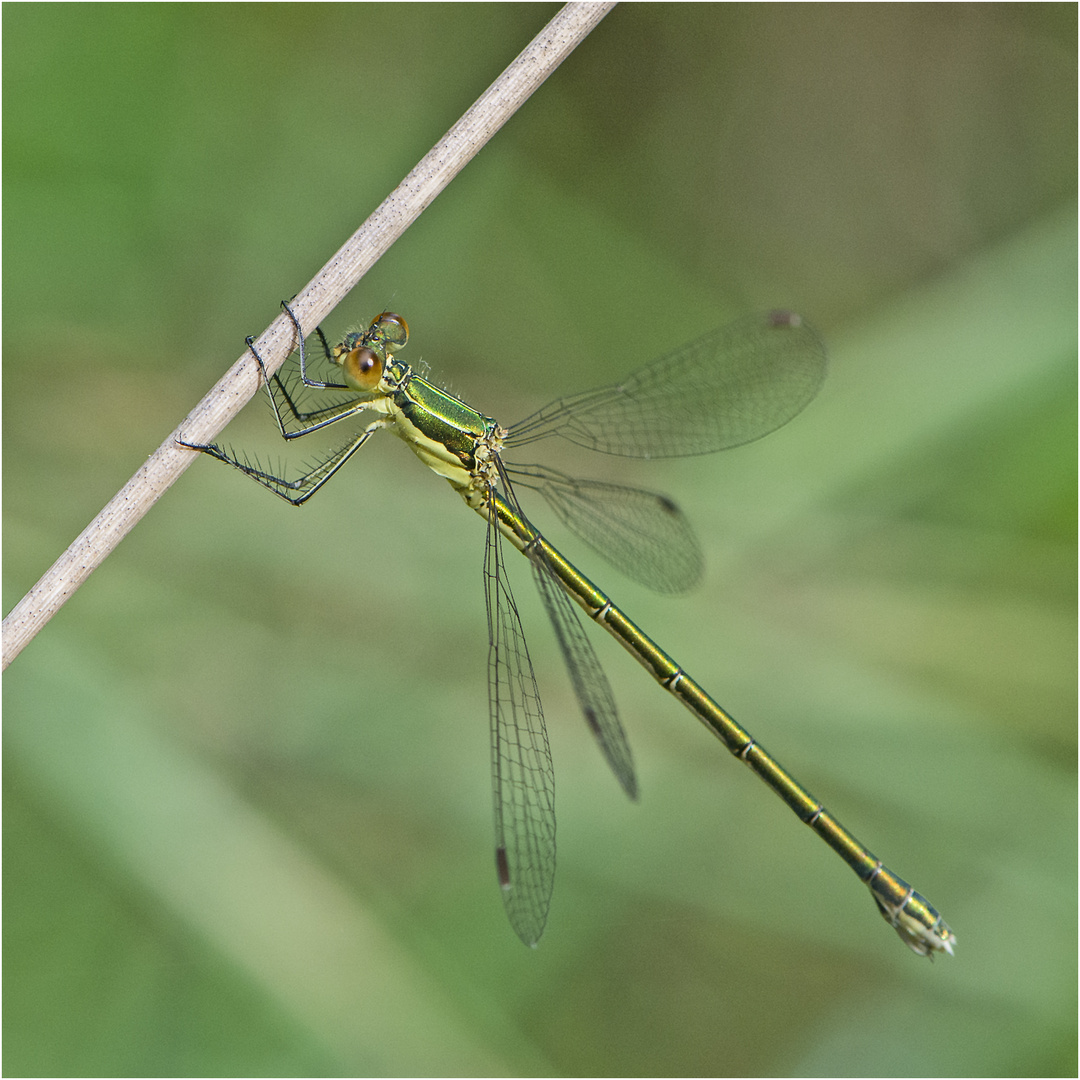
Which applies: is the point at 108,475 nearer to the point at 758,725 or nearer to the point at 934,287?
the point at 758,725

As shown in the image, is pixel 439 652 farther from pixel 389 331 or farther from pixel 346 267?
pixel 346 267

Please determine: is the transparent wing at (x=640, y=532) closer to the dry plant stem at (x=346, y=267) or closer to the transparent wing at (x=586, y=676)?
the transparent wing at (x=586, y=676)

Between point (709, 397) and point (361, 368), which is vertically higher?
point (361, 368)

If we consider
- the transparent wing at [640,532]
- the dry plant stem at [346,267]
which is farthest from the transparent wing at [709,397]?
the dry plant stem at [346,267]

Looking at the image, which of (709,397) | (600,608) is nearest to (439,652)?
(600,608)

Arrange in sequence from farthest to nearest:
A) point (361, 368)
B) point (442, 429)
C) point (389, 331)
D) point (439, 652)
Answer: point (439, 652), point (442, 429), point (389, 331), point (361, 368)

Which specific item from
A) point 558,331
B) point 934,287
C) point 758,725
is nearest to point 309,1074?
point 758,725

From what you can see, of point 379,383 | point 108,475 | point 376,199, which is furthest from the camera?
point 376,199

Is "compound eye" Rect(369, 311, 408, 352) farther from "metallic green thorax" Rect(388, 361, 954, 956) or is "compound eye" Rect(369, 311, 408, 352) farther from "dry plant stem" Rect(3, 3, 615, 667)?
"dry plant stem" Rect(3, 3, 615, 667)
